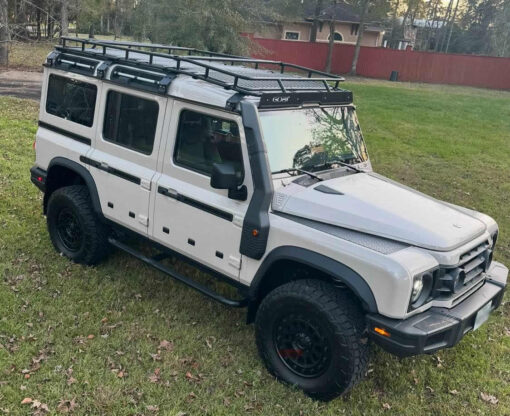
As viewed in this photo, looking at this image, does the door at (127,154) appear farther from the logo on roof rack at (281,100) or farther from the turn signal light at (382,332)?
the turn signal light at (382,332)

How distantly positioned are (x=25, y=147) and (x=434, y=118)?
1250 centimetres

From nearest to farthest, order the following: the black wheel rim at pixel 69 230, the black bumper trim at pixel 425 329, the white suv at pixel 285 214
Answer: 1. the black bumper trim at pixel 425 329
2. the white suv at pixel 285 214
3. the black wheel rim at pixel 69 230

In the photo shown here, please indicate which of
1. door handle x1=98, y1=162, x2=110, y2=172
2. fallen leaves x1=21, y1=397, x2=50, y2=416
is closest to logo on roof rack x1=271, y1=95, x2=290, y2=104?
door handle x1=98, y1=162, x2=110, y2=172

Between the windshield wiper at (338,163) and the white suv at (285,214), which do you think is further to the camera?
the windshield wiper at (338,163)

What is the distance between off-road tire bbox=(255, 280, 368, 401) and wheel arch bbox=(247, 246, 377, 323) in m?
0.14

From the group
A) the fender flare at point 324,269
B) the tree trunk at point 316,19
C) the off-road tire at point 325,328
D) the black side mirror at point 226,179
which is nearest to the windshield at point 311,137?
the black side mirror at point 226,179

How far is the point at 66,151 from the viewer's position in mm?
5352

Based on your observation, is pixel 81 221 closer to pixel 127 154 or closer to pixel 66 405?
pixel 127 154

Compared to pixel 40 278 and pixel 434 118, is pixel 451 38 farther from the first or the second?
pixel 40 278

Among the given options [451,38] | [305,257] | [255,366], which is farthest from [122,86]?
[451,38]

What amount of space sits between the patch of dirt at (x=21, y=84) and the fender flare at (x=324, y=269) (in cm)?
1281

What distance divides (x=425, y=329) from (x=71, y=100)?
13.6ft

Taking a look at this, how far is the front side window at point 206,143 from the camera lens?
13.0 ft

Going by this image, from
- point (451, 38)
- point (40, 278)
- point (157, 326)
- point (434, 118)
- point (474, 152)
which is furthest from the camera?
point (451, 38)
